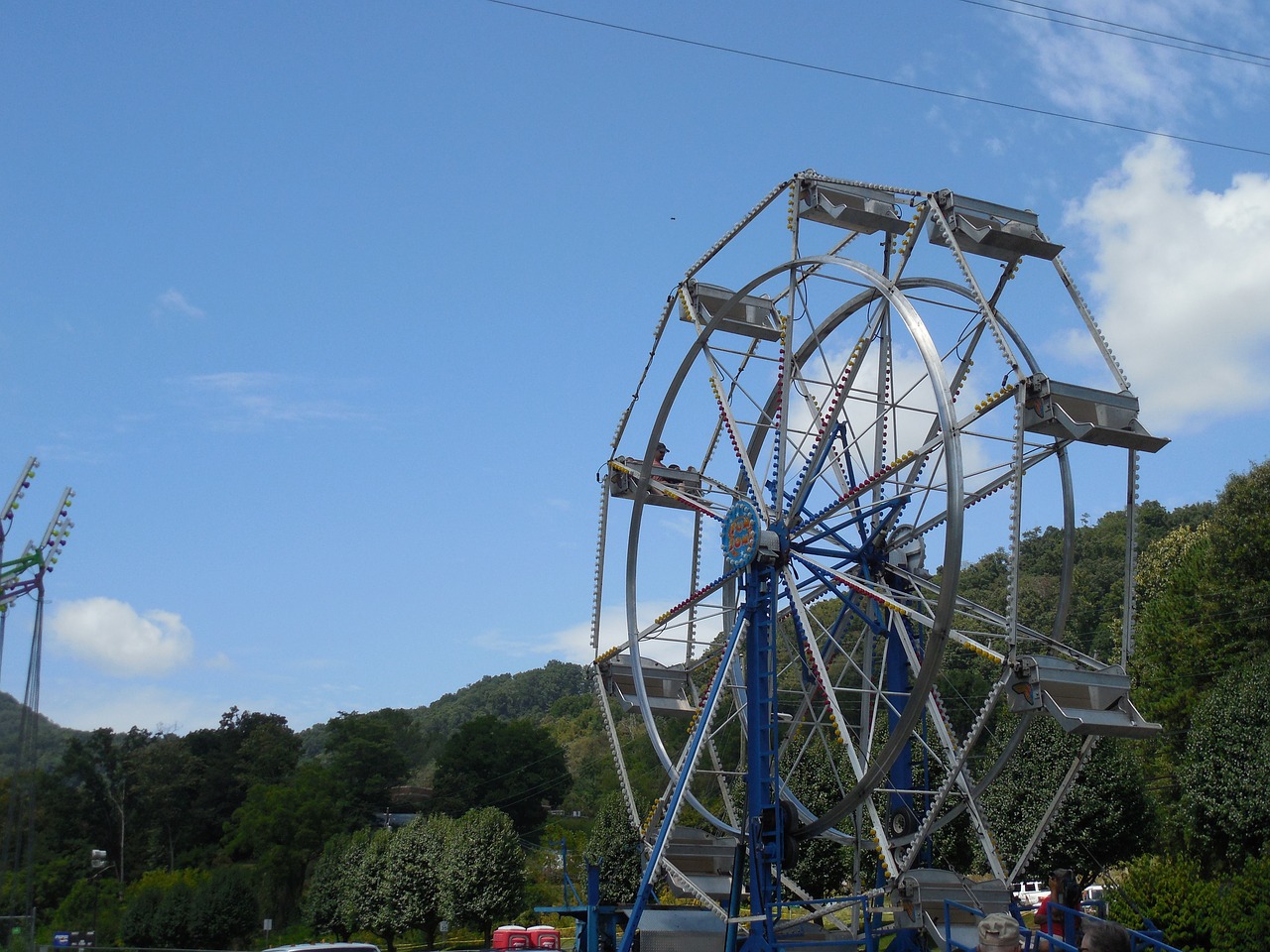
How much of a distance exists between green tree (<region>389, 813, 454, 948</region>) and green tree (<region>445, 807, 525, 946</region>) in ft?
3.05

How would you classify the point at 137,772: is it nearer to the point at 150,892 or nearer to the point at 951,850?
the point at 150,892

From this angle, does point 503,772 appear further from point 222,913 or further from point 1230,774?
point 1230,774

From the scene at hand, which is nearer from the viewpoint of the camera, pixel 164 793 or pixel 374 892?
pixel 374 892

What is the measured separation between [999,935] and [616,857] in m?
44.1

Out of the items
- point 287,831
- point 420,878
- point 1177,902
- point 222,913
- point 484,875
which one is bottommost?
point 222,913

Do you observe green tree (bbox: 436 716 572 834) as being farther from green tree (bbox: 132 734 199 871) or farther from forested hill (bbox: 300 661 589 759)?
forested hill (bbox: 300 661 589 759)

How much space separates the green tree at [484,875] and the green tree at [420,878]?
93 cm

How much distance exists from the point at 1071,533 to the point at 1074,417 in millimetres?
2358

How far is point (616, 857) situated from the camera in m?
47.0

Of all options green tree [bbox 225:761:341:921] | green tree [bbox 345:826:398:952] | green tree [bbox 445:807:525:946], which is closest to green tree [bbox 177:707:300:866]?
green tree [bbox 225:761:341:921]

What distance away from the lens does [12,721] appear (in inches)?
1331

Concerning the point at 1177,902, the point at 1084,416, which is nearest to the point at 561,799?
the point at 1177,902

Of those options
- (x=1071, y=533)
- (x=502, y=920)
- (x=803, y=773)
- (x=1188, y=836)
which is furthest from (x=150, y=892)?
(x=1071, y=533)

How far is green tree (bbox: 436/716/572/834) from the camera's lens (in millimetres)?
85438
